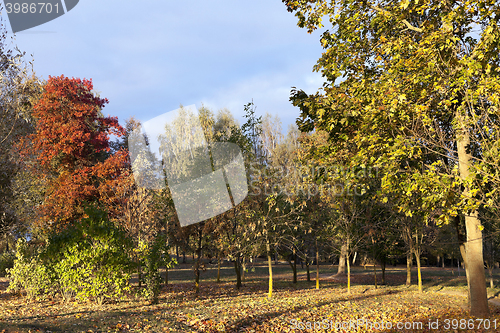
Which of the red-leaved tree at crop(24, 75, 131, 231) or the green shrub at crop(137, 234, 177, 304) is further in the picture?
the red-leaved tree at crop(24, 75, 131, 231)

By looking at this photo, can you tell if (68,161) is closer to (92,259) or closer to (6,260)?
(92,259)

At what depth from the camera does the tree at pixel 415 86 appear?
25.4ft

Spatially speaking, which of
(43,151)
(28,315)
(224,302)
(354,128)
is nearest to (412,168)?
(354,128)

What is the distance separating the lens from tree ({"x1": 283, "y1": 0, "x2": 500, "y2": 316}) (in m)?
7.74

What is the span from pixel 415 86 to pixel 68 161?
1659 cm

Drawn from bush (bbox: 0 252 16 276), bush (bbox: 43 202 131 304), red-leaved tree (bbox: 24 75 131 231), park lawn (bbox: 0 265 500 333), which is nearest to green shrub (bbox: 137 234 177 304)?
park lawn (bbox: 0 265 500 333)

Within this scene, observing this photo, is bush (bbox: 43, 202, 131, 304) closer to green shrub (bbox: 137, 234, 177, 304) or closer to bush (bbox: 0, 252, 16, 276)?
green shrub (bbox: 137, 234, 177, 304)

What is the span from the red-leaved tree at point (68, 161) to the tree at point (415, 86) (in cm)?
1136

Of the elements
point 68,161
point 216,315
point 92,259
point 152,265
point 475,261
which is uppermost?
point 68,161

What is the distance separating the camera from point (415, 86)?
8828 mm

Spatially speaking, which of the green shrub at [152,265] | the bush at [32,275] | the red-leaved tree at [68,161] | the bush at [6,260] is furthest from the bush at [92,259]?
the bush at [6,260]

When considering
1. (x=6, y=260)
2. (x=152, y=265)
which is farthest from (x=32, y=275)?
(x=6, y=260)

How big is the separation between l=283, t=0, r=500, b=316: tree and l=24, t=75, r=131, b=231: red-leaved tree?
11.4 m

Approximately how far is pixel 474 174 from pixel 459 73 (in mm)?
2378
